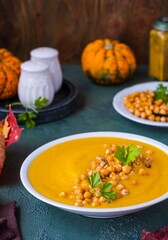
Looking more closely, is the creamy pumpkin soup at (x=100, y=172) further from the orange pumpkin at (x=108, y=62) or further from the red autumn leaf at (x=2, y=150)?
the orange pumpkin at (x=108, y=62)

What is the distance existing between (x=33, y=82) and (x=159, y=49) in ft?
1.50

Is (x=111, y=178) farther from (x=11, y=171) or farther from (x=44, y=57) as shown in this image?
(x=44, y=57)

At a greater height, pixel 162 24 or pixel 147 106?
pixel 162 24

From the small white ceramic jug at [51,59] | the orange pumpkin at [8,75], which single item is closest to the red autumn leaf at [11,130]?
the orange pumpkin at [8,75]

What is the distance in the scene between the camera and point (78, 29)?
1.91 m

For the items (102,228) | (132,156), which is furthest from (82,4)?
(102,228)

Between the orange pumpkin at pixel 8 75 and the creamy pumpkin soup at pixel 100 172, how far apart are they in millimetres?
378

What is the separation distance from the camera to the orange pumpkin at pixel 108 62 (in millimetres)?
1690

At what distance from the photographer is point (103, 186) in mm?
1044

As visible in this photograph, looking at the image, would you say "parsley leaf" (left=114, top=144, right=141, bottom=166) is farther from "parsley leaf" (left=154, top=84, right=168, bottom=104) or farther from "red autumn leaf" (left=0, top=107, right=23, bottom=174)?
"parsley leaf" (left=154, top=84, right=168, bottom=104)

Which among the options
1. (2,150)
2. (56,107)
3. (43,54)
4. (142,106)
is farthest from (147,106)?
(2,150)

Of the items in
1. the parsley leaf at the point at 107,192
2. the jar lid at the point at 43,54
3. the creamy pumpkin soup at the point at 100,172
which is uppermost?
the jar lid at the point at 43,54

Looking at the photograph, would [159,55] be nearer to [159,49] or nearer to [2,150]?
[159,49]

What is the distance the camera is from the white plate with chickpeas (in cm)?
145
